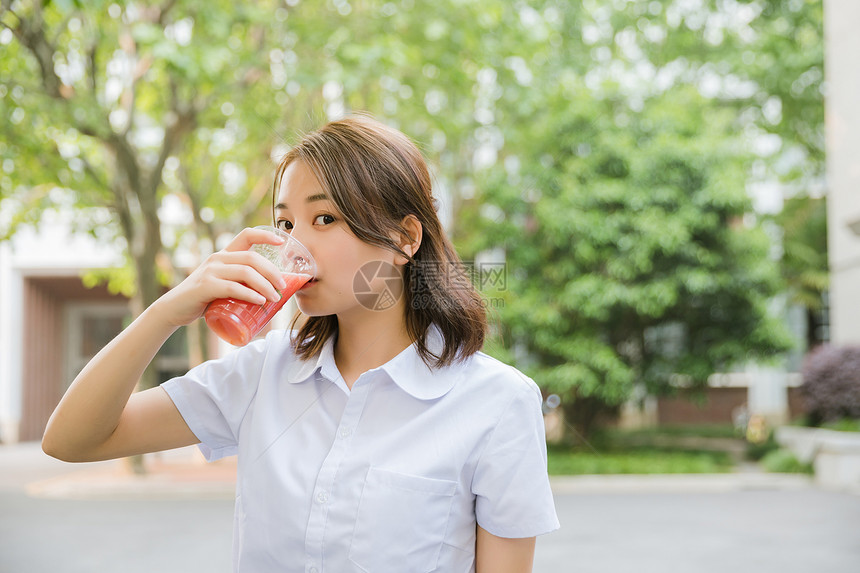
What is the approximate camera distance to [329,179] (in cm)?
124

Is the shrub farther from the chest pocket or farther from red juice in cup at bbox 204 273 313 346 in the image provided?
red juice in cup at bbox 204 273 313 346

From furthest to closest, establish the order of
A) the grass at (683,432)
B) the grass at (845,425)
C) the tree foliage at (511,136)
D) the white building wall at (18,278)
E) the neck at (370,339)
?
the white building wall at (18,278)
the grass at (683,432)
the grass at (845,425)
the tree foliage at (511,136)
the neck at (370,339)

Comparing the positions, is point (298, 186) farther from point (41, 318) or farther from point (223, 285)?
point (41, 318)

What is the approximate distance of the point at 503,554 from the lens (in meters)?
1.20

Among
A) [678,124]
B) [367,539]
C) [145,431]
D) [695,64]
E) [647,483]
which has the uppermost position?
[695,64]

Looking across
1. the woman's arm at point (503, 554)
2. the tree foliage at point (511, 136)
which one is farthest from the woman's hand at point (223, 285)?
the tree foliage at point (511, 136)

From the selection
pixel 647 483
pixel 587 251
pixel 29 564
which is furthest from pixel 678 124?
pixel 29 564

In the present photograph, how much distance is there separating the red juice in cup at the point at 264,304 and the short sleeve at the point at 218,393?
0.39 feet

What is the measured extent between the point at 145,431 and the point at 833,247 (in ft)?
39.1

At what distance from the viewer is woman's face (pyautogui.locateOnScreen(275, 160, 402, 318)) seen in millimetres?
1240

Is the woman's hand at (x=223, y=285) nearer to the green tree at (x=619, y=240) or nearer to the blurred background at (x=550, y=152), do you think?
the blurred background at (x=550, y=152)

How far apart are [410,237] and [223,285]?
33cm

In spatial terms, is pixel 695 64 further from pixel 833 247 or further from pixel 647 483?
pixel 647 483

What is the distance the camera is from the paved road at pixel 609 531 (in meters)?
5.85
